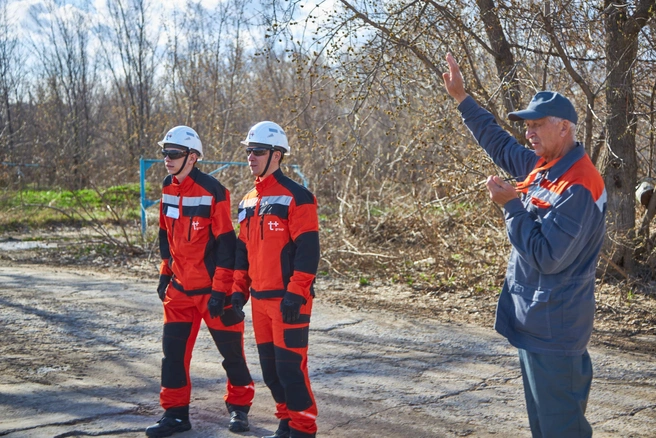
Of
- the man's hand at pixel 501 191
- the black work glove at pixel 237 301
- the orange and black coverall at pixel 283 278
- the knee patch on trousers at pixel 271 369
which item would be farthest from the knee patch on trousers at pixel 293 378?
the man's hand at pixel 501 191

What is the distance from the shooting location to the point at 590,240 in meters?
3.21

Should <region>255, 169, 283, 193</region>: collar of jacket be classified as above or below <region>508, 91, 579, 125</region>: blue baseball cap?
below

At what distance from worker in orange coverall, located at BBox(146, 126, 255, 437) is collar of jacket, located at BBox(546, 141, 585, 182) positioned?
2273 millimetres

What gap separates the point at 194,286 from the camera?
4852 millimetres

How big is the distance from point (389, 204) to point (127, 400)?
8.27 metres

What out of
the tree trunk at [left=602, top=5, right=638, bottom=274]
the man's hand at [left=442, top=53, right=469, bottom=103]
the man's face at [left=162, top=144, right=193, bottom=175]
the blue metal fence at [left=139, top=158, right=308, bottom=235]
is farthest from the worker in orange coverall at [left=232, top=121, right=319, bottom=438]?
the blue metal fence at [left=139, top=158, right=308, bottom=235]

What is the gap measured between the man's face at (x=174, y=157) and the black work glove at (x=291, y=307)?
135 cm

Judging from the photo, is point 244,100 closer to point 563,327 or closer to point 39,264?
point 39,264

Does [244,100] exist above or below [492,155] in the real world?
above

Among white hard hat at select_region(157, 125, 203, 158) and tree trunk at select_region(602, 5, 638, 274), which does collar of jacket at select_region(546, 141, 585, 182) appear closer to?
white hard hat at select_region(157, 125, 203, 158)

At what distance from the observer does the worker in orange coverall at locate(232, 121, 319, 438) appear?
434 cm

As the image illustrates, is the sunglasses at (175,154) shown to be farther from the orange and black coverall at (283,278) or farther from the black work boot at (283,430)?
the black work boot at (283,430)

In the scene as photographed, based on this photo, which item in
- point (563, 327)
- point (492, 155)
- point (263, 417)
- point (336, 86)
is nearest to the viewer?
point (563, 327)

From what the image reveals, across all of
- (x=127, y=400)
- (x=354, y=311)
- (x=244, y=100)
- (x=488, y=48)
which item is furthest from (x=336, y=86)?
(x=244, y=100)
